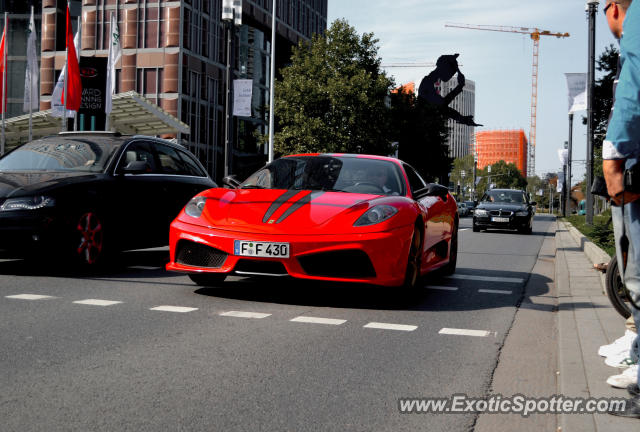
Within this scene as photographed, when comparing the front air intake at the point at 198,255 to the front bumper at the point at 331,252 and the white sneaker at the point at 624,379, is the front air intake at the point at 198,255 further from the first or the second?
the white sneaker at the point at 624,379

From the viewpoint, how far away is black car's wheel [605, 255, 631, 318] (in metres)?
5.86

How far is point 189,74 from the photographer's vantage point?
47.4 meters

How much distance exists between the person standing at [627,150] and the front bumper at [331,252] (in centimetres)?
320

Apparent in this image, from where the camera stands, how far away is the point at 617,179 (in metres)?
3.20

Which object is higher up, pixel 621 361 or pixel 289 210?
pixel 289 210

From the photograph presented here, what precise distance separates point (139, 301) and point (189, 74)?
139ft

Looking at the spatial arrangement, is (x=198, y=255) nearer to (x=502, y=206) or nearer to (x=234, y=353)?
(x=234, y=353)

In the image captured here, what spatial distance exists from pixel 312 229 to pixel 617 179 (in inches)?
139

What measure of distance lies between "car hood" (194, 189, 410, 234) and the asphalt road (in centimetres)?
57

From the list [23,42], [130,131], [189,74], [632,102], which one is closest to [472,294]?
[632,102]

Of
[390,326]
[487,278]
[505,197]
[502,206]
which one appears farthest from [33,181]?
[505,197]

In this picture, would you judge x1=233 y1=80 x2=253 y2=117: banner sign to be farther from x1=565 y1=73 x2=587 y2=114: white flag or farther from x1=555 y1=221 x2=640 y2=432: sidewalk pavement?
x1=555 y1=221 x2=640 y2=432: sidewalk pavement

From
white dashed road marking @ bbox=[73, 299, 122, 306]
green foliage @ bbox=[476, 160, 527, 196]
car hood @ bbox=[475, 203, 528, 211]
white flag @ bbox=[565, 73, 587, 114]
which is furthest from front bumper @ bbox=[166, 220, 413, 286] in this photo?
green foliage @ bbox=[476, 160, 527, 196]

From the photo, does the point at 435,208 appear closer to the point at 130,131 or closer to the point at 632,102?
the point at 632,102
